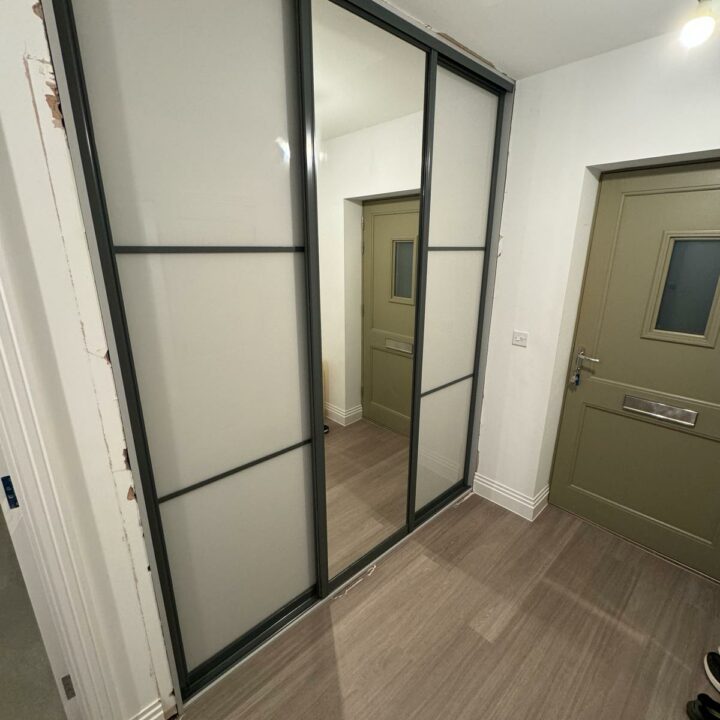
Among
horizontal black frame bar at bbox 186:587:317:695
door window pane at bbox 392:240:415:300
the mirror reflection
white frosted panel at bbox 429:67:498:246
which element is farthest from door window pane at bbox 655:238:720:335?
horizontal black frame bar at bbox 186:587:317:695

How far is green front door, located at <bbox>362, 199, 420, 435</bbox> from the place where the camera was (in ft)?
9.93

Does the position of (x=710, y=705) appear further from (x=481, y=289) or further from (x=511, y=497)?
(x=481, y=289)

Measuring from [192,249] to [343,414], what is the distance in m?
2.71

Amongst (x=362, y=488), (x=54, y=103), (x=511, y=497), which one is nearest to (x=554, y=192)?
(x=511, y=497)

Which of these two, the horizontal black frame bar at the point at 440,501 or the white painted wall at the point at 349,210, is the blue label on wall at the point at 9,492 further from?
the white painted wall at the point at 349,210

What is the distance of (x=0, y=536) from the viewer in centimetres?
237

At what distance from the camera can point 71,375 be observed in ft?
3.16

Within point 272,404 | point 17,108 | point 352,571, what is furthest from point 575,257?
point 17,108

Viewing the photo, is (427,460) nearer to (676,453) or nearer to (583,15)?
(676,453)

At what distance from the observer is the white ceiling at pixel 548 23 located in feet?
4.65

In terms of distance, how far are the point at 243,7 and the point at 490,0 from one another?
939 mm

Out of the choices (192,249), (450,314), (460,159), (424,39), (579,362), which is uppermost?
(424,39)

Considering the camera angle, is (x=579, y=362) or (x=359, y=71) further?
(x=579, y=362)

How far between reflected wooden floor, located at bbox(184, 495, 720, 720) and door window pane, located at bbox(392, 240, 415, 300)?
192 centimetres
